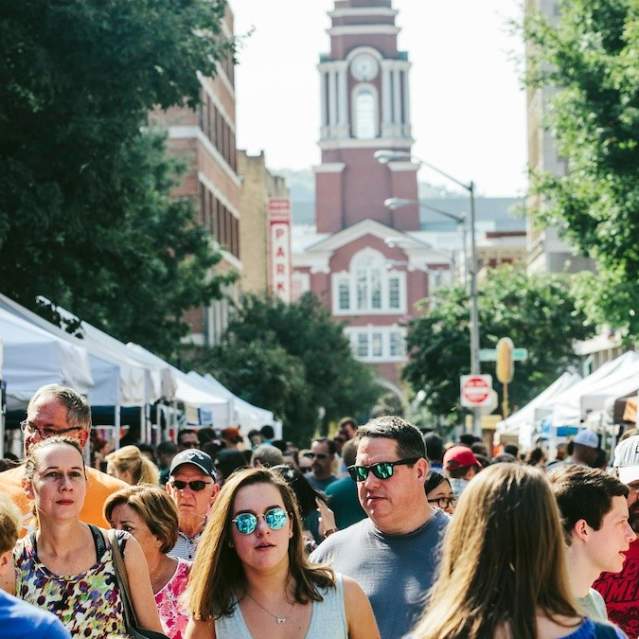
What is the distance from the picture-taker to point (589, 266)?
64688 mm

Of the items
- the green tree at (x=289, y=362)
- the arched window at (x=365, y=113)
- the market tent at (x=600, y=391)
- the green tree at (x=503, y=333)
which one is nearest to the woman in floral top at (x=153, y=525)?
the market tent at (x=600, y=391)

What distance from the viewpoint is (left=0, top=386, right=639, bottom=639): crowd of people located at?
13.7ft

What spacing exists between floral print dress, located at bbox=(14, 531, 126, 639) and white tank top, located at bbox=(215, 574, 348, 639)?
0.81 meters

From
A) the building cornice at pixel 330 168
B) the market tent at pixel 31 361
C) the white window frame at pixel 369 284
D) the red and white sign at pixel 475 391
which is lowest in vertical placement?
the market tent at pixel 31 361

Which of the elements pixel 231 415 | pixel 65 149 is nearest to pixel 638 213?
pixel 65 149

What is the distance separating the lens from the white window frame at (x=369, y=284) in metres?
124

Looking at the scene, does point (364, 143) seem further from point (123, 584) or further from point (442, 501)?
point (123, 584)

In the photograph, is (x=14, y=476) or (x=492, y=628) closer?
(x=492, y=628)

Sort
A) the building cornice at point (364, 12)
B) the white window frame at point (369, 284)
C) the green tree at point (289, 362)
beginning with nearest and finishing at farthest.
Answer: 1. the green tree at point (289, 362)
2. the white window frame at point (369, 284)
3. the building cornice at point (364, 12)

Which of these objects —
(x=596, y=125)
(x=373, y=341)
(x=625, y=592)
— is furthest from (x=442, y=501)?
(x=373, y=341)

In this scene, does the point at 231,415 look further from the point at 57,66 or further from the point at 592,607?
the point at 592,607

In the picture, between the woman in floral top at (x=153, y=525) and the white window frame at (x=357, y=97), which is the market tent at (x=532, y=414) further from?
the white window frame at (x=357, y=97)

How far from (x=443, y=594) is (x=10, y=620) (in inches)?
53.6

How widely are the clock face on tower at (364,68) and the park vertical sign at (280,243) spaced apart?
119ft
